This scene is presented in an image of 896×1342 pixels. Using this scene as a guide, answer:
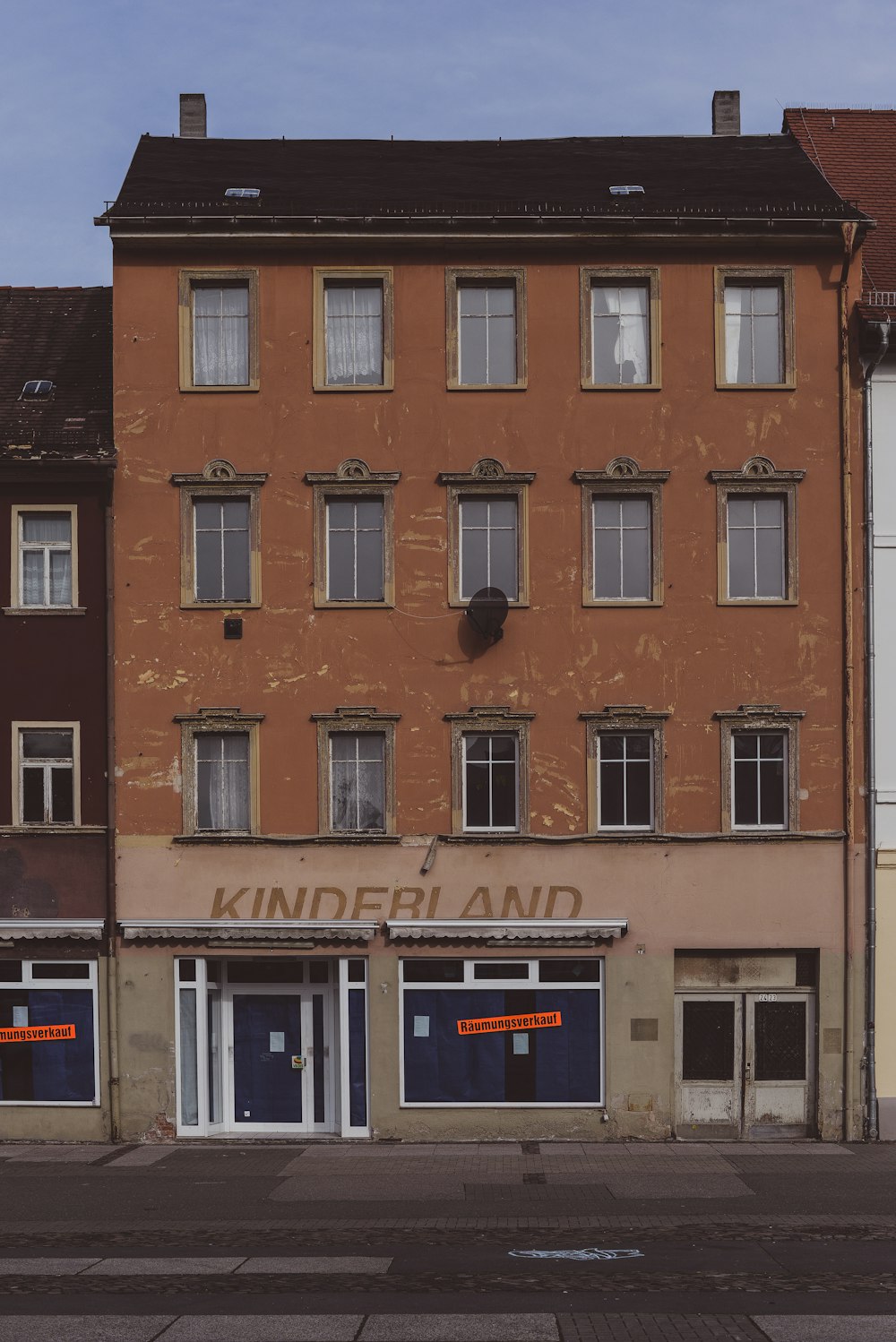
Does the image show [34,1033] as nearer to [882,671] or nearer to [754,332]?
[882,671]

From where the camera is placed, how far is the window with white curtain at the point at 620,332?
81.8 feet

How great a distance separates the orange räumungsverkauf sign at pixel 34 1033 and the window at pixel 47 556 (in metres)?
6.43

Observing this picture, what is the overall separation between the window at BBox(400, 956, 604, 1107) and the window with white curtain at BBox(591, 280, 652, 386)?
9014 mm

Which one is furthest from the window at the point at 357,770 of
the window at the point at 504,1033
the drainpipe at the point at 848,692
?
the drainpipe at the point at 848,692

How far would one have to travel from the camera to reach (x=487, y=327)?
25.0m

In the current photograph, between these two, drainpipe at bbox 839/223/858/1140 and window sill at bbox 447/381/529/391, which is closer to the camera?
drainpipe at bbox 839/223/858/1140

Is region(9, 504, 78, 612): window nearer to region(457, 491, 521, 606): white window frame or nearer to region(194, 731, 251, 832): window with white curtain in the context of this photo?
region(194, 731, 251, 832): window with white curtain

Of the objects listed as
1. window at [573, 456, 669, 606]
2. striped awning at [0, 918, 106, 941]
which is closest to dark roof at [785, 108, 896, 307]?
window at [573, 456, 669, 606]

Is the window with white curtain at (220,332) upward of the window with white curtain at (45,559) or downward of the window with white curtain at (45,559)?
upward

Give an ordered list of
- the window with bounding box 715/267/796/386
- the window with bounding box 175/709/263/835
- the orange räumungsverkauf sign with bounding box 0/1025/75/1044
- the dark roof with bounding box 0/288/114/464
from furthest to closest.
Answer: the window with bounding box 715/267/796/386 → the dark roof with bounding box 0/288/114/464 → the window with bounding box 175/709/263/835 → the orange räumungsverkauf sign with bounding box 0/1025/75/1044

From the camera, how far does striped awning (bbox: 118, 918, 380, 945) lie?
950 inches

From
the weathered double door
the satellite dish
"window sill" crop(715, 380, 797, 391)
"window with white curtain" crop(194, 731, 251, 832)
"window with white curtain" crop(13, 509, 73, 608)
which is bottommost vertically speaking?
the weathered double door

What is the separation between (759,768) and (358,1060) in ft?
24.7

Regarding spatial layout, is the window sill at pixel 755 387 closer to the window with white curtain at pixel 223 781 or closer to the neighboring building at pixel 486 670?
the neighboring building at pixel 486 670
